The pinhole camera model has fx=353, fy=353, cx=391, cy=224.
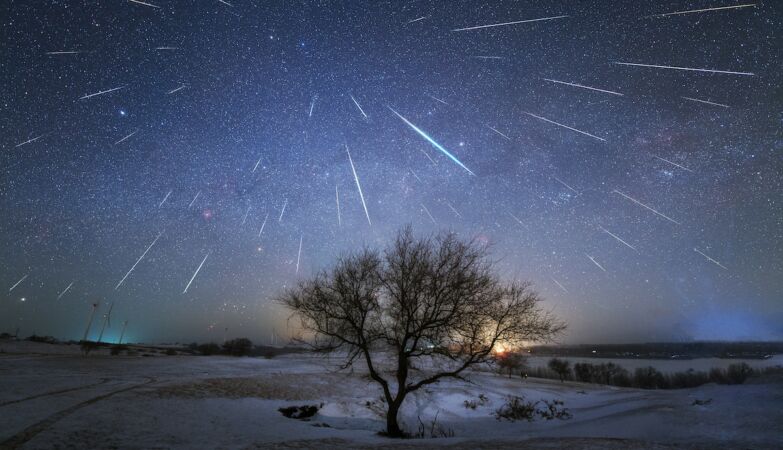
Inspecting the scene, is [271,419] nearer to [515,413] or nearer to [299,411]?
[299,411]

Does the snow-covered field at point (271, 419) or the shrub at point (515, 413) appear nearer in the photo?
the snow-covered field at point (271, 419)

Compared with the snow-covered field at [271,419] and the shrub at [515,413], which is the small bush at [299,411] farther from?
the shrub at [515,413]

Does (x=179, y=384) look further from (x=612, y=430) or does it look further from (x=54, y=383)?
(x=612, y=430)

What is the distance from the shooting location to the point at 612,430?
20.8m

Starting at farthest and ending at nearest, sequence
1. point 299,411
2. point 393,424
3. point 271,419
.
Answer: point 299,411 < point 271,419 < point 393,424

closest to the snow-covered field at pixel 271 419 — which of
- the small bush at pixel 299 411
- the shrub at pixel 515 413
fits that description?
the small bush at pixel 299 411

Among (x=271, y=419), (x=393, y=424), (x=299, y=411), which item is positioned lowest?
(x=299, y=411)

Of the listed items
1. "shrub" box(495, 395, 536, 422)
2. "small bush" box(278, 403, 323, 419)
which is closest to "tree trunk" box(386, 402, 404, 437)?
"small bush" box(278, 403, 323, 419)

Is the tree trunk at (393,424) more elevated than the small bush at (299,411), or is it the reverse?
the tree trunk at (393,424)

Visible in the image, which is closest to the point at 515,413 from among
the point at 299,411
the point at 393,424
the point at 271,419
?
the point at 393,424

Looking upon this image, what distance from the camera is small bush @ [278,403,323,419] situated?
24266 mm

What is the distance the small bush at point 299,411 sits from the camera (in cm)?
2427

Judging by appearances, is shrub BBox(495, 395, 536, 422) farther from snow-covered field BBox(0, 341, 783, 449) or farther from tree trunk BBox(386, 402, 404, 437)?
tree trunk BBox(386, 402, 404, 437)

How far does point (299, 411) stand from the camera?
25.2m
